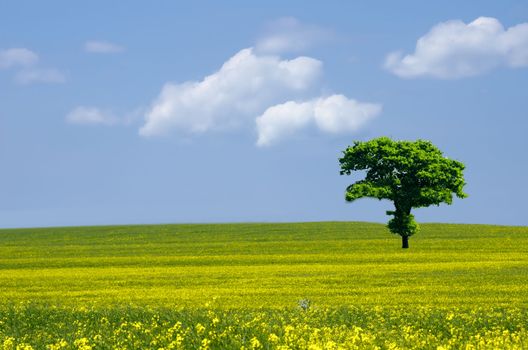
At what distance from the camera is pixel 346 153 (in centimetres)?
7462

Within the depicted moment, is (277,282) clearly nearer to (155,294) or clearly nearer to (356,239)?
(155,294)

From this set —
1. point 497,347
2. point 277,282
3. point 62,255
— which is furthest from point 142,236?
point 497,347

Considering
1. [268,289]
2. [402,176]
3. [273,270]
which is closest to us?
[268,289]

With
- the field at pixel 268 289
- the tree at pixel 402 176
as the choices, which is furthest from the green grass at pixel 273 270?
the tree at pixel 402 176

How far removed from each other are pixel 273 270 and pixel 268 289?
35.0 feet

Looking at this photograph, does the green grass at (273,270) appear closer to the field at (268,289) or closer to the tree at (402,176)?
the field at (268,289)

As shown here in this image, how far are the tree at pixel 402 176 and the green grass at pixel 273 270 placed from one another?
393 cm

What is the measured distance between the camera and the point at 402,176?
73812 millimetres

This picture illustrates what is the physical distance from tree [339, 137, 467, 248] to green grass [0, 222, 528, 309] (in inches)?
155

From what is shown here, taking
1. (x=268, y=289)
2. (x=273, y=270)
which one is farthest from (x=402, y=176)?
(x=268, y=289)

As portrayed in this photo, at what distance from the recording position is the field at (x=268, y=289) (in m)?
18.1

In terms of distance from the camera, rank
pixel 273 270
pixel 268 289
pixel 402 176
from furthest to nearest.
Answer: pixel 402 176
pixel 273 270
pixel 268 289

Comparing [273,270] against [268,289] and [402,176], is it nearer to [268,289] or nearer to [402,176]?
[268,289]

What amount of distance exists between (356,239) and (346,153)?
37.0 feet
